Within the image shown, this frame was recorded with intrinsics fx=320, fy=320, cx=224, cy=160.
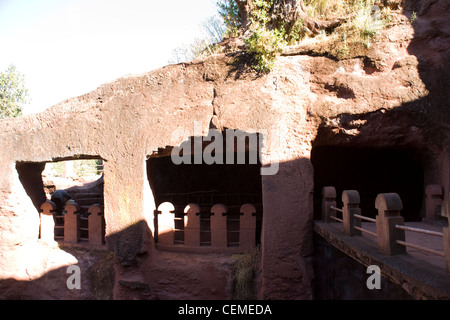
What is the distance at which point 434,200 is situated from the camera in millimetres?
4082

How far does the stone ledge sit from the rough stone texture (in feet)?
4.03

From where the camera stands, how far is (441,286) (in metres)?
1.83

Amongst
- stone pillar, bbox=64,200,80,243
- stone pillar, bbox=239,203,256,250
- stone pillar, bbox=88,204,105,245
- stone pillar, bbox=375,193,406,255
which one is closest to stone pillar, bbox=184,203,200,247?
stone pillar, bbox=239,203,256,250

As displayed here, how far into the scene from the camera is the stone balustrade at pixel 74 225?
5.50 meters

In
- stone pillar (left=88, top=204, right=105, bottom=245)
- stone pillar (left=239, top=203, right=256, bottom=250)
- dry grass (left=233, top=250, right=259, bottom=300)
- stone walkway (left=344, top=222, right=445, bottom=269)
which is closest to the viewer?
stone walkway (left=344, top=222, right=445, bottom=269)

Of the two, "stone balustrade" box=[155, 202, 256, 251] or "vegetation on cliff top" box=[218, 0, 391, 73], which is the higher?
"vegetation on cliff top" box=[218, 0, 391, 73]

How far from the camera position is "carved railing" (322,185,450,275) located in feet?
6.45

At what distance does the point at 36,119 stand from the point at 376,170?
629 centimetres

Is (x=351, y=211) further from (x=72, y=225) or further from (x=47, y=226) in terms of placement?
→ (x=47, y=226)

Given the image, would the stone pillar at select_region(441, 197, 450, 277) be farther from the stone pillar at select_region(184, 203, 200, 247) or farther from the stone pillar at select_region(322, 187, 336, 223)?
the stone pillar at select_region(184, 203, 200, 247)

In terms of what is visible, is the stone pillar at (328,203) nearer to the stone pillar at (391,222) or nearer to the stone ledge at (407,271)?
the stone ledge at (407,271)

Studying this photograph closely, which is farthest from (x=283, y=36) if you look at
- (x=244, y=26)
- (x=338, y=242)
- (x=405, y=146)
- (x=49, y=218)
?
(x=49, y=218)

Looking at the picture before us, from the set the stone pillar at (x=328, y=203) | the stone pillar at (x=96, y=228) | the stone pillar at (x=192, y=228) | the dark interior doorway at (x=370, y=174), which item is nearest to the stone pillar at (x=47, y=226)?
the stone pillar at (x=96, y=228)
